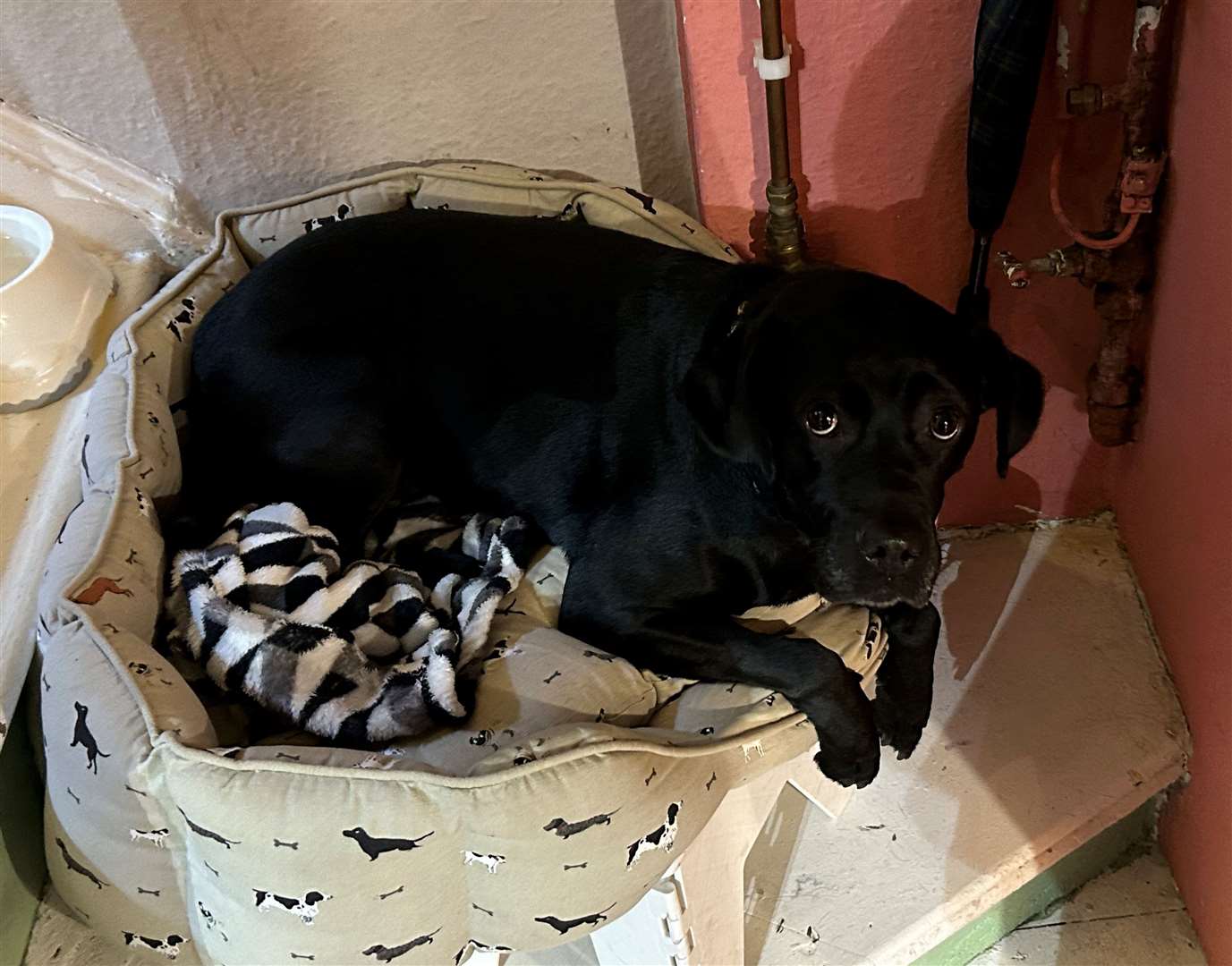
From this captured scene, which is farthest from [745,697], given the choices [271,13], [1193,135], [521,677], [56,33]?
[56,33]

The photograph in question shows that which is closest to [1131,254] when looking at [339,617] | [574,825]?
[574,825]

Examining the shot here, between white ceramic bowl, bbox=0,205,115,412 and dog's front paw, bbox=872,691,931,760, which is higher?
white ceramic bowl, bbox=0,205,115,412

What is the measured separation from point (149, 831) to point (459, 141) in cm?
115

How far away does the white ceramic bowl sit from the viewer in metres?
1.89

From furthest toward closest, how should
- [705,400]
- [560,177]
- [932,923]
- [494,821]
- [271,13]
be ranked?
[560,177], [271,13], [932,923], [705,400], [494,821]

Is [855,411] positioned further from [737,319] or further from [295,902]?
[295,902]

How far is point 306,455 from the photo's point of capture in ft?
5.52

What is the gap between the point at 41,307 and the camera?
6.25 feet

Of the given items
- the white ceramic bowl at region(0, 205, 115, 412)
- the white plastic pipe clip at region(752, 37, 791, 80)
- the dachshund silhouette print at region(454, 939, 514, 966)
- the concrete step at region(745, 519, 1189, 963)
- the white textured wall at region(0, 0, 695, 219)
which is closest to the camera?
the dachshund silhouette print at region(454, 939, 514, 966)

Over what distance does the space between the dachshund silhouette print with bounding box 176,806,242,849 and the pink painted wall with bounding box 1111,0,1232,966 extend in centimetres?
123

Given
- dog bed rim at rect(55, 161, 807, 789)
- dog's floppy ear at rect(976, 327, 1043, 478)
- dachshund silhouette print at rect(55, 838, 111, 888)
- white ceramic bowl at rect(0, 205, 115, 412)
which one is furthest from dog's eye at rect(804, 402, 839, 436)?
white ceramic bowl at rect(0, 205, 115, 412)

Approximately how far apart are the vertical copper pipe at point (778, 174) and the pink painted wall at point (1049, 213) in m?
0.07

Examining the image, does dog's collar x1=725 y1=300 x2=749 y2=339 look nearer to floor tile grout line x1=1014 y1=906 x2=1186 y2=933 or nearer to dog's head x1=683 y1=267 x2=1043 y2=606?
Result: dog's head x1=683 y1=267 x2=1043 y2=606

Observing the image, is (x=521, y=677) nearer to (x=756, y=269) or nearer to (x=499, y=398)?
(x=499, y=398)
